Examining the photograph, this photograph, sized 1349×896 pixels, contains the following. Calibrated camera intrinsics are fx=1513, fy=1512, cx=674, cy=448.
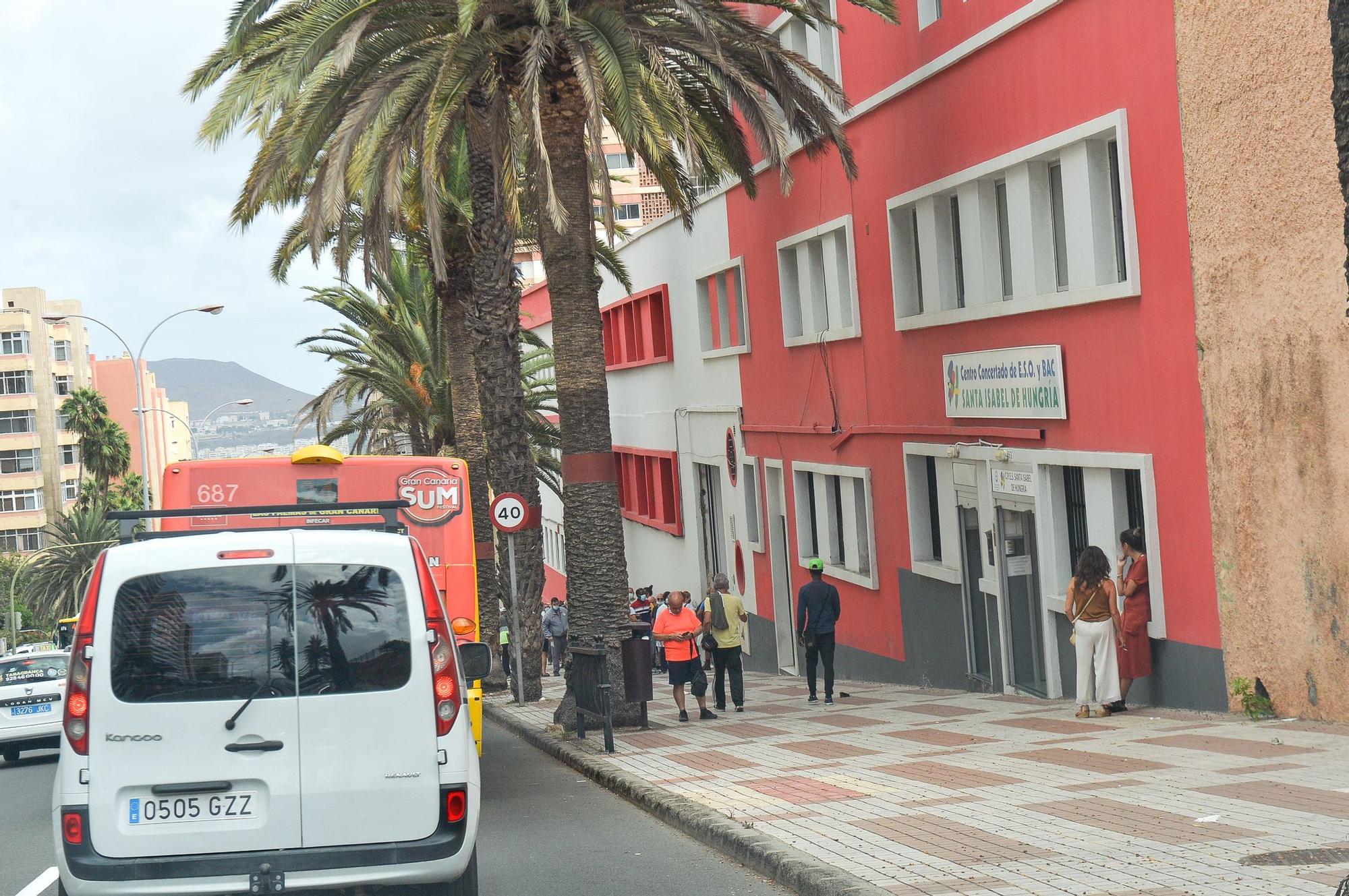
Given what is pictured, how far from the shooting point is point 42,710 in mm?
21531

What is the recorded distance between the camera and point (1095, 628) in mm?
13609

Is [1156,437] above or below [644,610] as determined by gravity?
above

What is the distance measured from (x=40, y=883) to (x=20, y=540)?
347ft

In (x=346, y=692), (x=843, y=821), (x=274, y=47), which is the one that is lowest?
(x=843, y=821)

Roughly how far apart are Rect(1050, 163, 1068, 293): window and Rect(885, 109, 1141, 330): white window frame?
0.06 metres

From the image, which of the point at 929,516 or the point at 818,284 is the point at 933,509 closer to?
the point at 929,516

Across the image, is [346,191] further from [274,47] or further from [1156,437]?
[1156,437]

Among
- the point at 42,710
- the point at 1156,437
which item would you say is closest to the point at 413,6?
the point at 1156,437

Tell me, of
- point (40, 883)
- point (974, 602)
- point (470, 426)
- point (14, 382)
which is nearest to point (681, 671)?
point (974, 602)

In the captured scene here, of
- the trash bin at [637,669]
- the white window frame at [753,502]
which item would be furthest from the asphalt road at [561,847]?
the white window frame at [753,502]

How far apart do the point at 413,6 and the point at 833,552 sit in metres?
11.8

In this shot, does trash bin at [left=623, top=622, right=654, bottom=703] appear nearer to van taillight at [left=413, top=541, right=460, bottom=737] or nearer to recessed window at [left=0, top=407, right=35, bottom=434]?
van taillight at [left=413, top=541, right=460, bottom=737]

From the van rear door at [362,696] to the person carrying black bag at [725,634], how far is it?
35.7 ft

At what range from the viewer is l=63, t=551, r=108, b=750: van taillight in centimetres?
641
